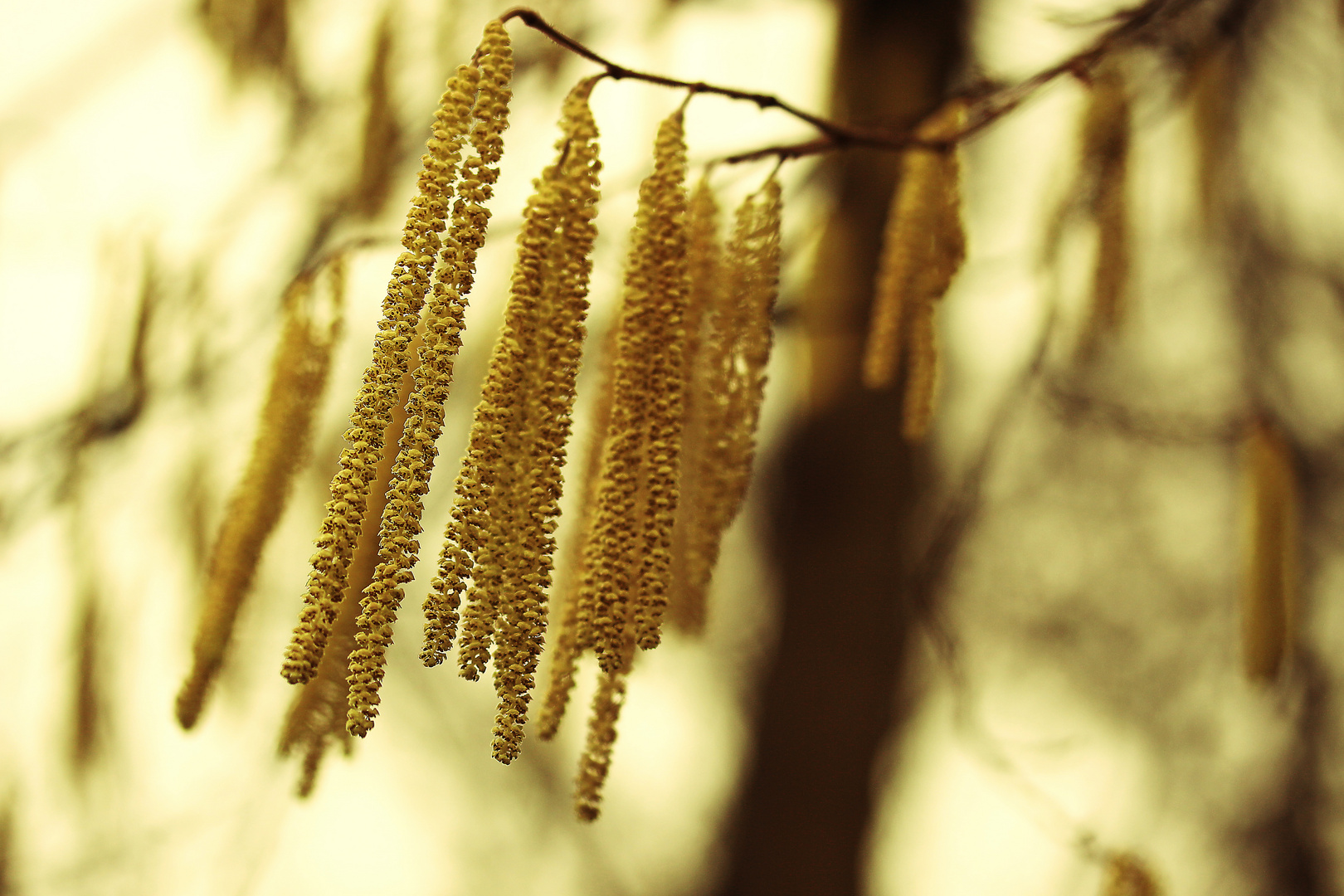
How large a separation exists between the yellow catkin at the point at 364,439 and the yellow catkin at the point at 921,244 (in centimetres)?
59

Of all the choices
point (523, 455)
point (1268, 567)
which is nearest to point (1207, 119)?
point (1268, 567)

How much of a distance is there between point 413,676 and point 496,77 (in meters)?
3.96

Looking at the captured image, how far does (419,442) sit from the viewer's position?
25.0 inches

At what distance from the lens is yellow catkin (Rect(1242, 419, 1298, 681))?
1.29m

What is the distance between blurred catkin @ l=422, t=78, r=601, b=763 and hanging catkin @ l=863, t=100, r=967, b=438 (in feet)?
1.62

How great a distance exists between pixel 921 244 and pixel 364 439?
0.67m

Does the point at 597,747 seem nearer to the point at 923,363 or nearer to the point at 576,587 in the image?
the point at 576,587

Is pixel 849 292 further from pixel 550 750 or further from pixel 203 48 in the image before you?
pixel 550 750

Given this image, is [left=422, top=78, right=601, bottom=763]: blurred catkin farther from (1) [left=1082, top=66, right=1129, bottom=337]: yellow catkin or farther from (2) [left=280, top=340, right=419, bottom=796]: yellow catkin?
(1) [left=1082, top=66, right=1129, bottom=337]: yellow catkin

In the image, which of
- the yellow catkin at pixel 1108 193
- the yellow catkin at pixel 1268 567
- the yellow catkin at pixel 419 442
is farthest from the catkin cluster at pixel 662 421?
the yellow catkin at pixel 1268 567

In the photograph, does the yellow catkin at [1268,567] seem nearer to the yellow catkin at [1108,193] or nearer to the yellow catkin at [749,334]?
the yellow catkin at [1108,193]

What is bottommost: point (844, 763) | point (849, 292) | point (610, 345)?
point (844, 763)

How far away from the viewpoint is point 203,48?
1803 mm

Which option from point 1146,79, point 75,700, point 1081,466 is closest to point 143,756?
point 75,700
